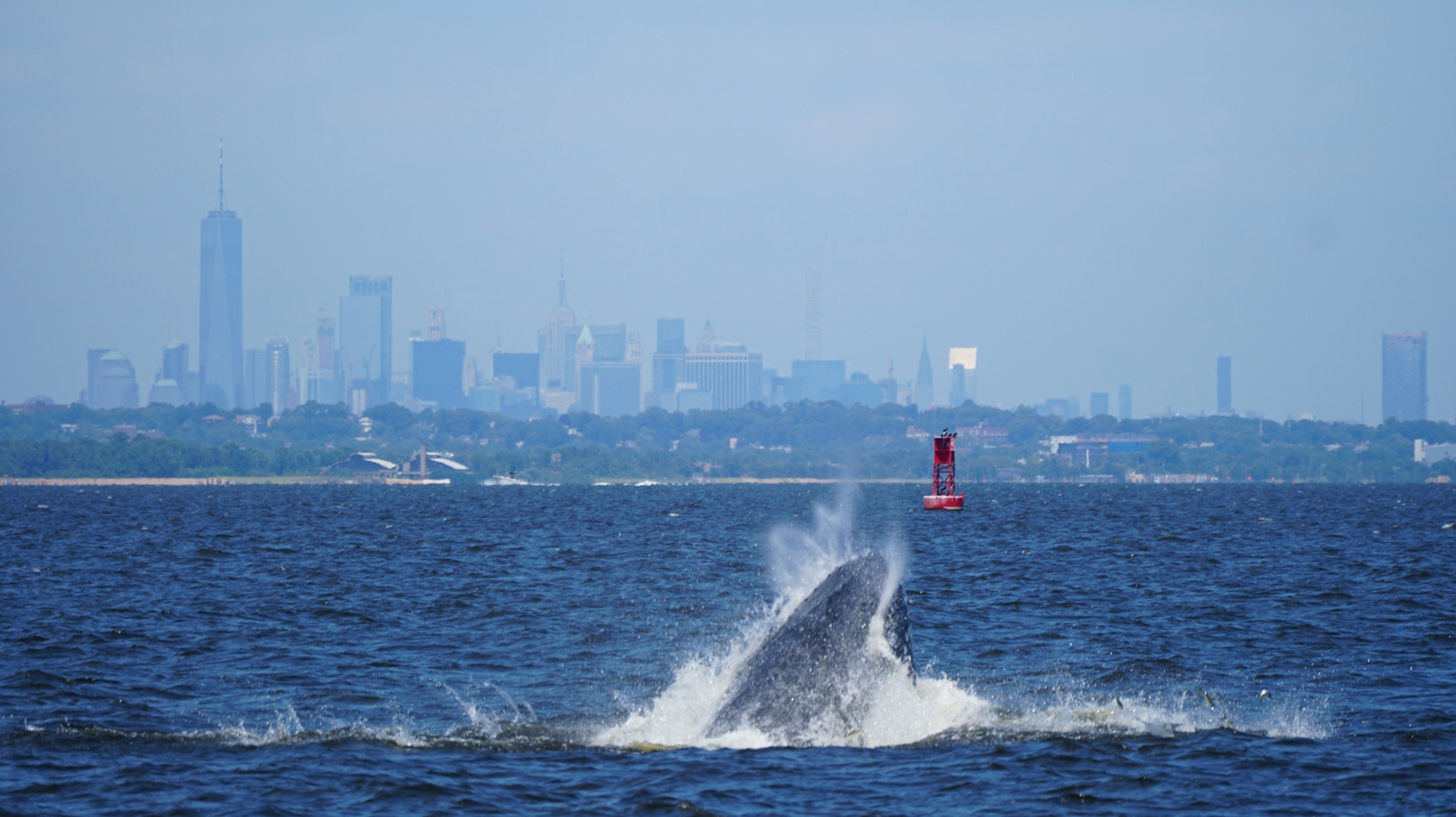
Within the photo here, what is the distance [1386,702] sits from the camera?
63.6ft

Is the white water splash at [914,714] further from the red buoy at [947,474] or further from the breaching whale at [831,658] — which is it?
the red buoy at [947,474]

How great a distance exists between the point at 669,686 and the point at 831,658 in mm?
7419

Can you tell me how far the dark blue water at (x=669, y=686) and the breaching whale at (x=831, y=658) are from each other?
0.50 metres

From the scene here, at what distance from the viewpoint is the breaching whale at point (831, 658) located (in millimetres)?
12758

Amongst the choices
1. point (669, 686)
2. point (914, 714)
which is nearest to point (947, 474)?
point (669, 686)

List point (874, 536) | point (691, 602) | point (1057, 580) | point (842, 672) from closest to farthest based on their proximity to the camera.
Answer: point (842, 672) < point (691, 602) < point (1057, 580) < point (874, 536)

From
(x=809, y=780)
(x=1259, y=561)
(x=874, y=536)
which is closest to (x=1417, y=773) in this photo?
(x=809, y=780)

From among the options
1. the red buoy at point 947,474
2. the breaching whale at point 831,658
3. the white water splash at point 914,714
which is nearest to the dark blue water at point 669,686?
the white water splash at point 914,714

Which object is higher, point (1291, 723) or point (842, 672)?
point (842, 672)

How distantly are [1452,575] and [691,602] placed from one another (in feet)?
68.6

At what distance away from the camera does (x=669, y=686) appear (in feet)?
65.4

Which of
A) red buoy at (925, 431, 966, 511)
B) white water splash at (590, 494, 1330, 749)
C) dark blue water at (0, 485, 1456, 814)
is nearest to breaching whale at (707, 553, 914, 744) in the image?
white water splash at (590, 494, 1330, 749)

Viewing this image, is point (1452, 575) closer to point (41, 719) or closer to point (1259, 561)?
point (1259, 561)

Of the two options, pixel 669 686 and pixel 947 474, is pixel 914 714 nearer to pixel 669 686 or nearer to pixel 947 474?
pixel 669 686
